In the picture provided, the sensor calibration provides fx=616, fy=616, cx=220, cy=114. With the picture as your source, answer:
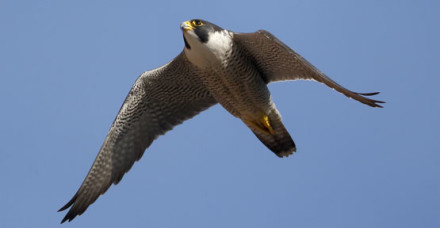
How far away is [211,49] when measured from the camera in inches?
302

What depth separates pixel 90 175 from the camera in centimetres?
879

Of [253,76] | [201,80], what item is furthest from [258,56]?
[201,80]

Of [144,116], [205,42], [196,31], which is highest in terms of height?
[196,31]

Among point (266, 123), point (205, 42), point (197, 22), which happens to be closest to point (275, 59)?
point (266, 123)

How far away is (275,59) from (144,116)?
225cm

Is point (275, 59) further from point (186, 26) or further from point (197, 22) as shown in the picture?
point (186, 26)

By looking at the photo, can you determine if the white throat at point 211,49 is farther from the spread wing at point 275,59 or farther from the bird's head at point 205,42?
the spread wing at point 275,59

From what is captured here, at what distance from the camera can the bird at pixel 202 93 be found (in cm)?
771

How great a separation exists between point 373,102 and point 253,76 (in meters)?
2.05

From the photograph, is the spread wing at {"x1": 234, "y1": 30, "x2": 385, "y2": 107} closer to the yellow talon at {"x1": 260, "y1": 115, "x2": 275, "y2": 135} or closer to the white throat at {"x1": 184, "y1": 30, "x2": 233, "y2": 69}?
the white throat at {"x1": 184, "y1": 30, "x2": 233, "y2": 69}

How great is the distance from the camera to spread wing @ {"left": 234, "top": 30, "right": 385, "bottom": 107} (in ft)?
24.6

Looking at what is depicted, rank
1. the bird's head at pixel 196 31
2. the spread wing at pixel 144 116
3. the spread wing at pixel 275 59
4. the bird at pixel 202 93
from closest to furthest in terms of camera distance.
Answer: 1. the spread wing at pixel 275 59
2. the bird's head at pixel 196 31
3. the bird at pixel 202 93
4. the spread wing at pixel 144 116

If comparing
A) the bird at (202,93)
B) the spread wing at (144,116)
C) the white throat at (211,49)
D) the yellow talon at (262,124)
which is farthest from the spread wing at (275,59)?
the spread wing at (144,116)

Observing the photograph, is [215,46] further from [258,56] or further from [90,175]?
[90,175]
